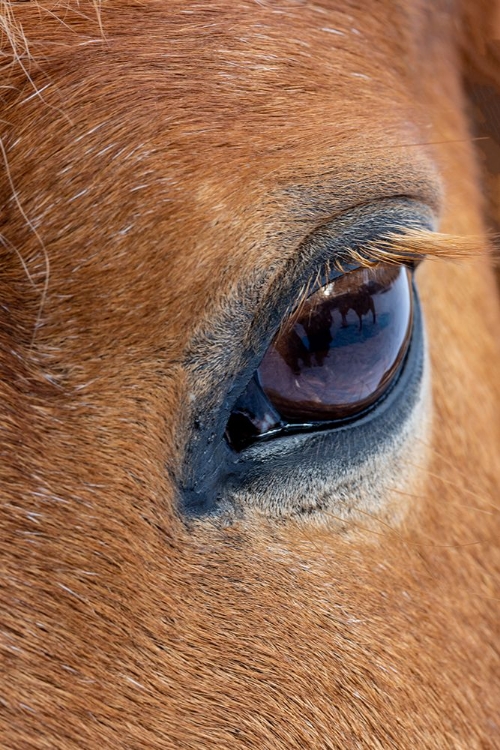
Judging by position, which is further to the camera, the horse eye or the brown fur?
the horse eye

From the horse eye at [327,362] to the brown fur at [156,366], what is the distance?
11 centimetres

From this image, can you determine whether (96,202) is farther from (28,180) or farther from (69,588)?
(69,588)

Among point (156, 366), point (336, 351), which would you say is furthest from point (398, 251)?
point (156, 366)

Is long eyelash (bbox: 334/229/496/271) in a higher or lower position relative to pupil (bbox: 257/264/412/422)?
higher

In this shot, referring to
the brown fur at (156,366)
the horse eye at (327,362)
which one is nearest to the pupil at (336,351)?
the horse eye at (327,362)

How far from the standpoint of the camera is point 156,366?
1.05 meters

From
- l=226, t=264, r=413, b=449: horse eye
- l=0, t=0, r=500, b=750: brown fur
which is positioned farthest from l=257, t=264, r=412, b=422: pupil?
l=0, t=0, r=500, b=750: brown fur

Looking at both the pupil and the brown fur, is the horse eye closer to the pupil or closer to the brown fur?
the pupil

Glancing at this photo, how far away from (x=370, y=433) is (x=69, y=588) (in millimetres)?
510

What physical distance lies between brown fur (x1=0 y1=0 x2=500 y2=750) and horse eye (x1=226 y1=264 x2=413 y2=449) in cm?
11

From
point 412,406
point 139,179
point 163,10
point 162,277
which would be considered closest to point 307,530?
point 412,406

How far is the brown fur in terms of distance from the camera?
0.98 meters

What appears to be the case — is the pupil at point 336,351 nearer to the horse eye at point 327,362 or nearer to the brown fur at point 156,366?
the horse eye at point 327,362

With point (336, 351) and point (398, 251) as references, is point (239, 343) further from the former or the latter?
point (398, 251)
